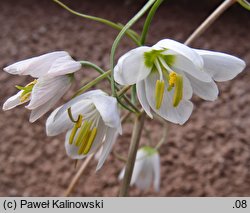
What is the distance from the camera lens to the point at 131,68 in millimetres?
629

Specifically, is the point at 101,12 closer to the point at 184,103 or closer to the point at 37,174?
the point at 37,174

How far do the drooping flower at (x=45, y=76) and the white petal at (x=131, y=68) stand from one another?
0.07 m

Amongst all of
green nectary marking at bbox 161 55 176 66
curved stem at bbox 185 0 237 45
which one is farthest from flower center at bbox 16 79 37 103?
curved stem at bbox 185 0 237 45

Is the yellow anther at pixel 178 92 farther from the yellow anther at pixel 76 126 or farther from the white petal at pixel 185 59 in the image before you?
the yellow anther at pixel 76 126

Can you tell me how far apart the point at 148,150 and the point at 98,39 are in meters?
0.76

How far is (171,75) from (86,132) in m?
0.15

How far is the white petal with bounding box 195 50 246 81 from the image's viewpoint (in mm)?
625

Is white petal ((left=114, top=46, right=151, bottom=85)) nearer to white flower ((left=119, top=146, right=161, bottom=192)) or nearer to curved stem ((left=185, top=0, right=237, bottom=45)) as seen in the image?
curved stem ((left=185, top=0, right=237, bottom=45))

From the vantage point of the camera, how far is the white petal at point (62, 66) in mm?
614

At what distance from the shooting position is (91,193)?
4.27 feet

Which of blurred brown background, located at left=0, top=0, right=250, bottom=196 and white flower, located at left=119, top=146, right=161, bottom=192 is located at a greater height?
white flower, located at left=119, top=146, right=161, bottom=192

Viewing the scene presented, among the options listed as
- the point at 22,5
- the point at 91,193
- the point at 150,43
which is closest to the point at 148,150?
the point at 91,193

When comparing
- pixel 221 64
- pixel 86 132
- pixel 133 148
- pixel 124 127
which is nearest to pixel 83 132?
pixel 86 132

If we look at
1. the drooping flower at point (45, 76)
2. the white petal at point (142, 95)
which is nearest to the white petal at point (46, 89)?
the drooping flower at point (45, 76)
